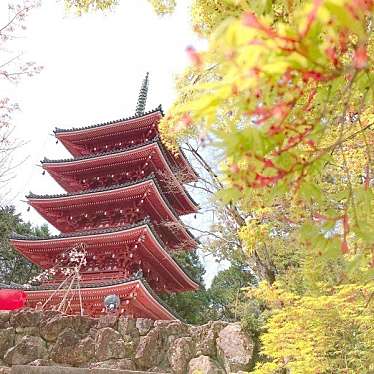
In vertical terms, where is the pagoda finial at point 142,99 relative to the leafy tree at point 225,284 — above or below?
above

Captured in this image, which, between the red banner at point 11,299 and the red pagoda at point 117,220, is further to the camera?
the red pagoda at point 117,220

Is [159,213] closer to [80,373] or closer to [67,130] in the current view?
[67,130]

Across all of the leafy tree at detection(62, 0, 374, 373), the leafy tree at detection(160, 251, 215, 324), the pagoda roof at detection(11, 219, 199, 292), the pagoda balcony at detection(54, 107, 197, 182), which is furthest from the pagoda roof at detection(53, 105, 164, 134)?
the leafy tree at detection(62, 0, 374, 373)

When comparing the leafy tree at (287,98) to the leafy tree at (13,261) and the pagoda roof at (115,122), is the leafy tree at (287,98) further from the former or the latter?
the leafy tree at (13,261)

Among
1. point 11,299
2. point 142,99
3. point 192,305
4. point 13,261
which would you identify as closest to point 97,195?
point 11,299

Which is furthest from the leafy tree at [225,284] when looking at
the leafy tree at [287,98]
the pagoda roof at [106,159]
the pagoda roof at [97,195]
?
the leafy tree at [287,98]

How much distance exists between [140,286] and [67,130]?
7321 millimetres

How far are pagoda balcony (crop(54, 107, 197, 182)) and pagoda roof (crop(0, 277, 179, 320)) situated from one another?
497 centimetres

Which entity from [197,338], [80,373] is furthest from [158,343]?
[80,373]

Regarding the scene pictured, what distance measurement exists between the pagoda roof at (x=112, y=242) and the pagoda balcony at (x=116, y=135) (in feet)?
11.1

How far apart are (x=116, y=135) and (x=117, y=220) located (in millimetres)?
3597

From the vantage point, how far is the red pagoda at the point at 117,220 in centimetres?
1164

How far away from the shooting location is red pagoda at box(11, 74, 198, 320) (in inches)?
458

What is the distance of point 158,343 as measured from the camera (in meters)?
9.34
